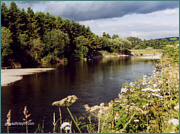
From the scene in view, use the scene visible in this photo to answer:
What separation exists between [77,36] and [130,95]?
80.2m

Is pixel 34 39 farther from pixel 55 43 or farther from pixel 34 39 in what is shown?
pixel 55 43

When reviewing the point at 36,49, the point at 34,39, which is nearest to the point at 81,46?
the point at 34,39

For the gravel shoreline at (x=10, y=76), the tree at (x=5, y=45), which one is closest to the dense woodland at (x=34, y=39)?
the tree at (x=5, y=45)

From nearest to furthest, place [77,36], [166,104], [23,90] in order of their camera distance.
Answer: [166,104], [23,90], [77,36]

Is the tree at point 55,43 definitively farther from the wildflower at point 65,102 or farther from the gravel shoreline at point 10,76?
the wildflower at point 65,102

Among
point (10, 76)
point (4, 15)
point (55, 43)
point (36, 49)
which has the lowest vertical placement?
point (10, 76)

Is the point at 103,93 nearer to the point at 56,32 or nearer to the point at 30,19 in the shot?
the point at 56,32

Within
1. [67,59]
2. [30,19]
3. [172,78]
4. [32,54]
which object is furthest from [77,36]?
[172,78]

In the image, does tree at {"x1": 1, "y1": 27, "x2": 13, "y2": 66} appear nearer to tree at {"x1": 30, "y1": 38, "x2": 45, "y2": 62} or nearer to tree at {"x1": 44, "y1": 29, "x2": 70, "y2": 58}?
tree at {"x1": 30, "y1": 38, "x2": 45, "y2": 62}

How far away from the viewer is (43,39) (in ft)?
208

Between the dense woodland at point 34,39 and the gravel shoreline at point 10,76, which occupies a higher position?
the dense woodland at point 34,39

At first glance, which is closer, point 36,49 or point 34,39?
point 36,49

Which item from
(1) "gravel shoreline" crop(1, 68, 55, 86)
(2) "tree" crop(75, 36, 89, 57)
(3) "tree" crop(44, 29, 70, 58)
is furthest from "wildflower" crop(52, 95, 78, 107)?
(2) "tree" crop(75, 36, 89, 57)

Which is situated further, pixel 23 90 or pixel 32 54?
pixel 32 54
